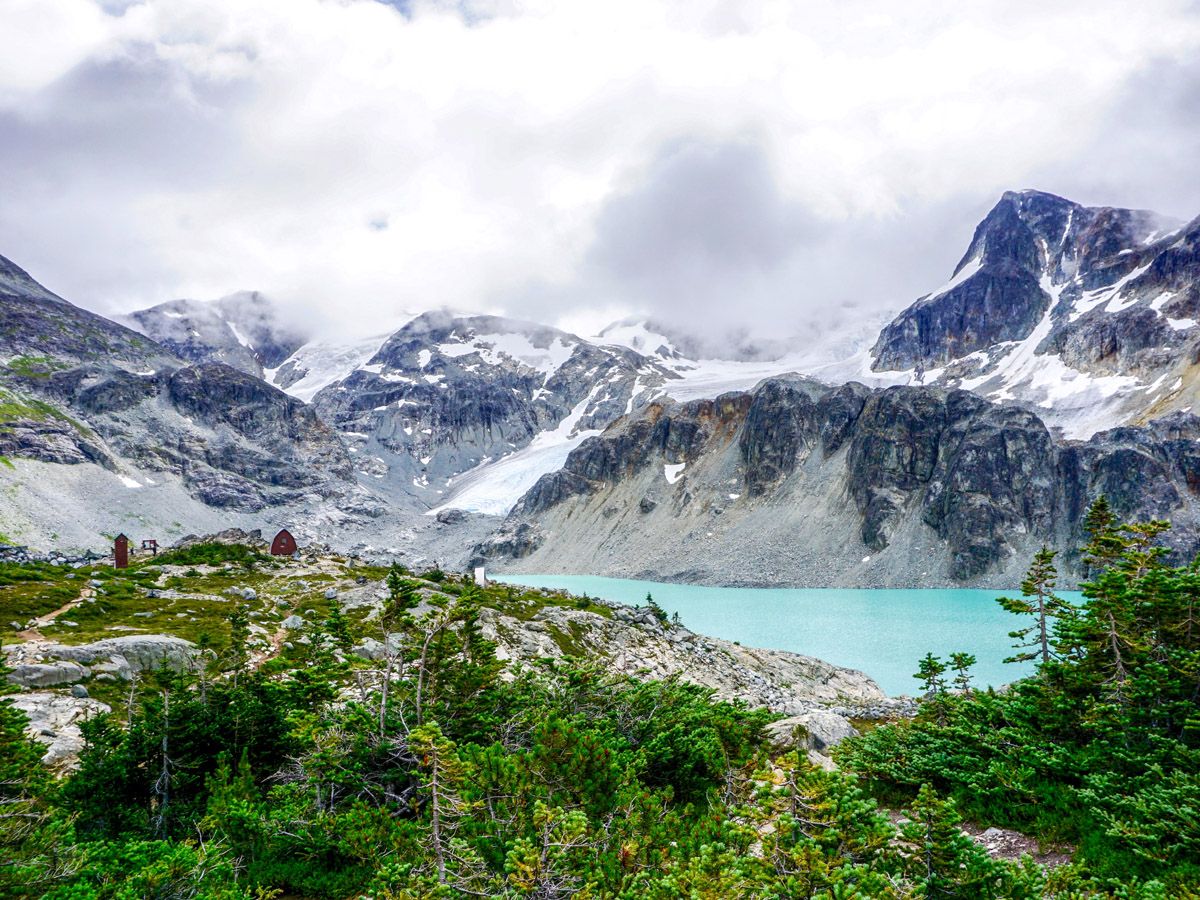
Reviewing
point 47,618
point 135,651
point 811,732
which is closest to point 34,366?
point 47,618

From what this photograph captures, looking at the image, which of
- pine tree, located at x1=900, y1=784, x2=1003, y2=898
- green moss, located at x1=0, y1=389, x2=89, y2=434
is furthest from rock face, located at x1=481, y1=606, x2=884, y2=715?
green moss, located at x1=0, y1=389, x2=89, y2=434

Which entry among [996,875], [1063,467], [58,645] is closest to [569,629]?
[58,645]

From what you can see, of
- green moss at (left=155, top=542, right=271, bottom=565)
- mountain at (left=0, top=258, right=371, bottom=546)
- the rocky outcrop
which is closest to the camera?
the rocky outcrop

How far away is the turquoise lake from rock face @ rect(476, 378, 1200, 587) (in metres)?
11.3

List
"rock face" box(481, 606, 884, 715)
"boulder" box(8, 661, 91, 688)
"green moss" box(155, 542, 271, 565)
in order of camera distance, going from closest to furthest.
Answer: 1. "boulder" box(8, 661, 91, 688)
2. "rock face" box(481, 606, 884, 715)
3. "green moss" box(155, 542, 271, 565)

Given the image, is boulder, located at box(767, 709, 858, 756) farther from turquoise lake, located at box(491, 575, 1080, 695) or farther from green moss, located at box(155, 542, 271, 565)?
→ green moss, located at box(155, 542, 271, 565)

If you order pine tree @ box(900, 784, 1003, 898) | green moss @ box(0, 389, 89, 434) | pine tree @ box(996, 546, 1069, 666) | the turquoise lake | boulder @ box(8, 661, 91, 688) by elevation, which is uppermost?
green moss @ box(0, 389, 89, 434)

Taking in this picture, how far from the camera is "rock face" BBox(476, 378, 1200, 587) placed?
110375 millimetres

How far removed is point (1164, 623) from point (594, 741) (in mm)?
10650

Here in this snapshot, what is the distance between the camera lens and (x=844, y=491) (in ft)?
445

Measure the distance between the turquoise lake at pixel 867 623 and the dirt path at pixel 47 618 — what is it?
42.5 meters

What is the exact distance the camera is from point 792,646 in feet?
191

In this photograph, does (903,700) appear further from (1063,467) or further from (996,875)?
(1063,467)

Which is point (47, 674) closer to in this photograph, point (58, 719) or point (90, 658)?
point (90, 658)
